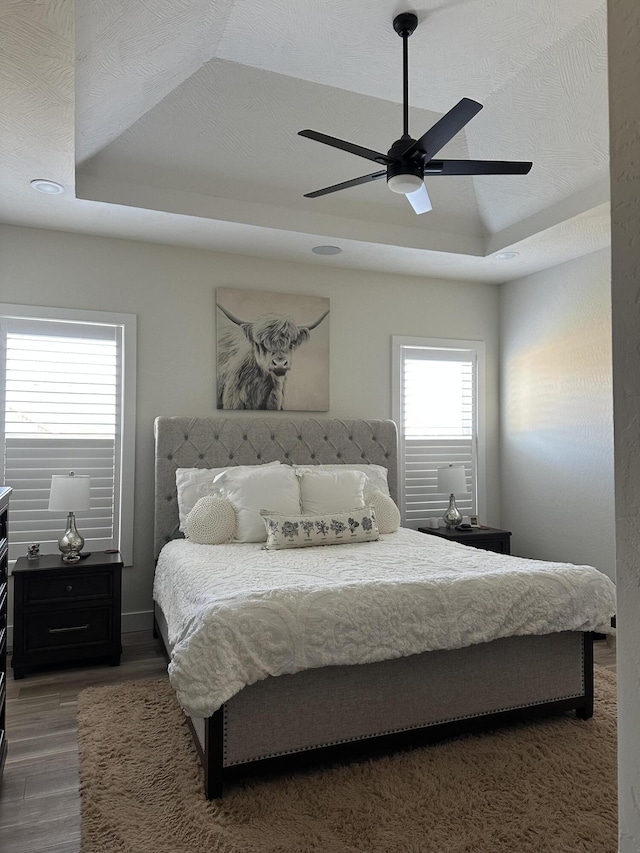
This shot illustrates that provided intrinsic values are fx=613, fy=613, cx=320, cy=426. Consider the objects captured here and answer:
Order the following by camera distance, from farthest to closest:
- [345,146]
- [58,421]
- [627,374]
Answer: [58,421] < [345,146] < [627,374]

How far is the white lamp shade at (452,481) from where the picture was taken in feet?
15.8

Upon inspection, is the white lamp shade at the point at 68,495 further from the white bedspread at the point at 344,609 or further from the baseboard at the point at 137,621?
the baseboard at the point at 137,621

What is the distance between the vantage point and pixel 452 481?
4.80 metres

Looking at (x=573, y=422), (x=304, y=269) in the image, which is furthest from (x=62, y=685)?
(x=573, y=422)

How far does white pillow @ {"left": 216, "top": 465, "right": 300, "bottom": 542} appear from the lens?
3705 millimetres

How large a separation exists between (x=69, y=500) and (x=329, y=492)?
157 centimetres

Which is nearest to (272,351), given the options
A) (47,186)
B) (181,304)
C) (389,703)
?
(181,304)

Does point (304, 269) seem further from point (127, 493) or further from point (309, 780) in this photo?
point (309, 780)

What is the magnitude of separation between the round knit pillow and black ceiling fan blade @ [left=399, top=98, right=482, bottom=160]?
7.29 feet

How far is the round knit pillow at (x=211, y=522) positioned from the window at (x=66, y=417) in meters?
0.75

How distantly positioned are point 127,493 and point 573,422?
3315mm

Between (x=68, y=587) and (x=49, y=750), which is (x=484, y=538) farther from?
(x=49, y=750)

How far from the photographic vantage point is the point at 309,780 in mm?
2361

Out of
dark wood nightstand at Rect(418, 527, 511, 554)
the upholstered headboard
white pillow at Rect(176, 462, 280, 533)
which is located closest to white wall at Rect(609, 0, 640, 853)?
white pillow at Rect(176, 462, 280, 533)
